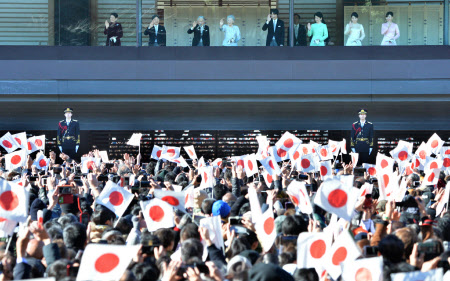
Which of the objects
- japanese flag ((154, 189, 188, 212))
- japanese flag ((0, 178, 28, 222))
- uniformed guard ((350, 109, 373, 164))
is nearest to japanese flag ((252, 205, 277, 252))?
japanese flag ((154, 189, 188, 212))

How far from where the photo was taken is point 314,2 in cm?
2558

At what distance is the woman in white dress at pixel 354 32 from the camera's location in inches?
995

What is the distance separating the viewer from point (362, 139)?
925 inches

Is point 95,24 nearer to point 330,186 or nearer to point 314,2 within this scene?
point 314,2

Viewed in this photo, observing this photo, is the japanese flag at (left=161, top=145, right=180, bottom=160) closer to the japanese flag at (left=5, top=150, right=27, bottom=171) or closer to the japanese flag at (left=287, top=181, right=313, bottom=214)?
the japanese flag at (left=5, top=150, right=27, bottom=171)

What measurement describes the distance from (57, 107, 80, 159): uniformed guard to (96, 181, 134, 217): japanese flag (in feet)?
48.2

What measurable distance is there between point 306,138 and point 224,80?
3169mm

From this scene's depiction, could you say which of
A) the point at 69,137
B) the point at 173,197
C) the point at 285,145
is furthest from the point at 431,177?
the point at 69,137

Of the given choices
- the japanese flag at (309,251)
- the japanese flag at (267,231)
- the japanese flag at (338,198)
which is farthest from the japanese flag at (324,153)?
the japanese flag at (309,251)

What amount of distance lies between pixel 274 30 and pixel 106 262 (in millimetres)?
20530

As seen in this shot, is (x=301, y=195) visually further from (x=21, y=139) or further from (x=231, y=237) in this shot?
(x=21, y=139)

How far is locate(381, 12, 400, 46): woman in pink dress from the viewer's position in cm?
2533

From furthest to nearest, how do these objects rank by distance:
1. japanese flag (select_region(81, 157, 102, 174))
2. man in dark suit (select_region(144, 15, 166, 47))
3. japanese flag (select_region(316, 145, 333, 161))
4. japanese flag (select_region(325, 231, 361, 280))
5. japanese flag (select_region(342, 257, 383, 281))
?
man in dark suit (select_region(144, 15, 166, 47)) < japanese flag (select_region(316, 145, 333, 161)) < japanese flag (select_region(81, 157, 102, 174)) < japanese flag (select_region(325, 231, 361, 280)) < japanese flag (select_region(342, 257, 383, 281))

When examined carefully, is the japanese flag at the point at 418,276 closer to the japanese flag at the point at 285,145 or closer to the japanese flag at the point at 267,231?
the japanese flag at the point at 267,231
